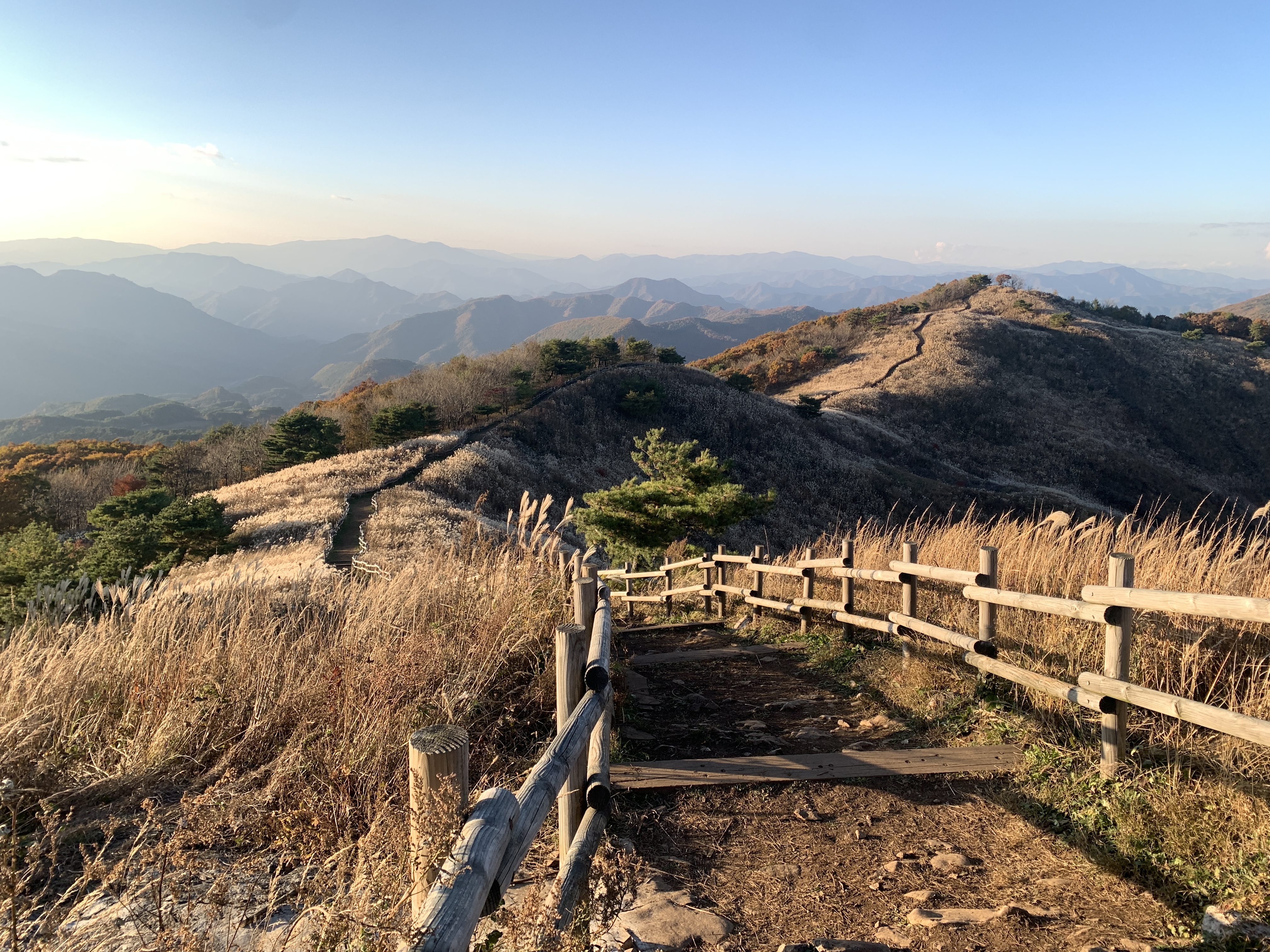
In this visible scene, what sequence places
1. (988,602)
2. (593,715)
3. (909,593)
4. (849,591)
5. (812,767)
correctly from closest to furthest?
(593,715)
(812,767)
(988,602)
(909,593)
(849,591)

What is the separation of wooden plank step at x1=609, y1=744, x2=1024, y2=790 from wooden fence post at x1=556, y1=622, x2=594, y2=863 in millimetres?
987

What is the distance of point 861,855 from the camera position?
3416 mm

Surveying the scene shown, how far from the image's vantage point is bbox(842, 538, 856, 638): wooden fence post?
6.88 m

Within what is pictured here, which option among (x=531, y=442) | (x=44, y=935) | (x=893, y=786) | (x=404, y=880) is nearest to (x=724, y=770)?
(x=893, y=786)

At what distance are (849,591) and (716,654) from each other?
5.15 ft

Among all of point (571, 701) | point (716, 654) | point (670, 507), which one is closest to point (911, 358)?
point (670, 507)

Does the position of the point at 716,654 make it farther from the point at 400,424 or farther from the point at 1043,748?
the point at 400,424

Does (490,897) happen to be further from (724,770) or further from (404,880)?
(724,770)

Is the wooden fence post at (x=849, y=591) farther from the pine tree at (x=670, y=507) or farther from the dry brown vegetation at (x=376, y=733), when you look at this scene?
the pine tree at (x=670, y=507)

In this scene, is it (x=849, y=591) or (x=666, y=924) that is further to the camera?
(x=849, y=591)

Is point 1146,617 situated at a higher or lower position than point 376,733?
higher

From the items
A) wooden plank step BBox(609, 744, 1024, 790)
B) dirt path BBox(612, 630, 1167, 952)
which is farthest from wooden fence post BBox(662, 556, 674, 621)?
wooden plank step BBox(609, 744, 1024, 790)

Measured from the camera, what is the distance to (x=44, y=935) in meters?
2.01

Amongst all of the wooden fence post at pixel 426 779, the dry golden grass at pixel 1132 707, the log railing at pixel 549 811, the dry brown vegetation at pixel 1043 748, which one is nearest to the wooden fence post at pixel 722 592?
the dry golden grass at pixel 1132 707
